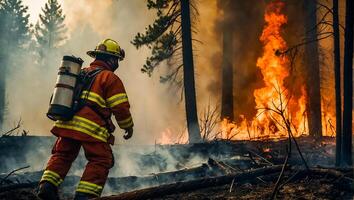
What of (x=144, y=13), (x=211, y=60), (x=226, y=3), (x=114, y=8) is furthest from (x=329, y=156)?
(x=114, y=8)

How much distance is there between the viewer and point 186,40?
1375cm

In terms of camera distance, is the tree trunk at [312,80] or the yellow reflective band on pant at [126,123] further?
the tree trunk at [312,80]

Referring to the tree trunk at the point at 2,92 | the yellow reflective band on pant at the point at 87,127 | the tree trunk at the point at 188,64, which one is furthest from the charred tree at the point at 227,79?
the tree trunk at the point at 2,92

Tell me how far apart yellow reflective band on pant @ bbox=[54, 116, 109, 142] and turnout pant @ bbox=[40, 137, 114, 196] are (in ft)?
0.33

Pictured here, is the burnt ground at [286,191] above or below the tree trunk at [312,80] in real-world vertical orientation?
below

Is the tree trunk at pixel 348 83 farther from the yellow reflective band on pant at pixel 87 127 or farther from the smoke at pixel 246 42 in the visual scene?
the smoke at pixel 246 42

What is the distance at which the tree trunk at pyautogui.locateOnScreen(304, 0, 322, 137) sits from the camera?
14727 mm

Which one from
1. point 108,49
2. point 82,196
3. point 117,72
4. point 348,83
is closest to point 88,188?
point 82,196

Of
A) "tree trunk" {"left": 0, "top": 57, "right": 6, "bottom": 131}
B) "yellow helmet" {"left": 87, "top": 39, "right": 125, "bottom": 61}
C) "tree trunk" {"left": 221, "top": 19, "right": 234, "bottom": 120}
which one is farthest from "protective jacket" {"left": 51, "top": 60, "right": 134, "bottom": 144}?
"tree trunk" {"left": 0, "top": 57, "right": 6, "bottom": 131}

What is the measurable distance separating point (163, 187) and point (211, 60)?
16.7 meters

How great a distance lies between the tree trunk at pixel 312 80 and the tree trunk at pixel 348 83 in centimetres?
620

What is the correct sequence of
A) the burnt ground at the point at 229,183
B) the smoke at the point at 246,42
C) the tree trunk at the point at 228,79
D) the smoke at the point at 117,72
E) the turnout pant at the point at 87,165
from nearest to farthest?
the turnout pant at the point at 87,165 → the burnt ground at the point at 229,183 → the smoke at the point at 246,42 → the tree trunk at the point at 228,79 → the smoke at the point at 117,72

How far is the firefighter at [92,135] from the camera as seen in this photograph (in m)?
4.76

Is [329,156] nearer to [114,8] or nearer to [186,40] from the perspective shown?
[186,40]
